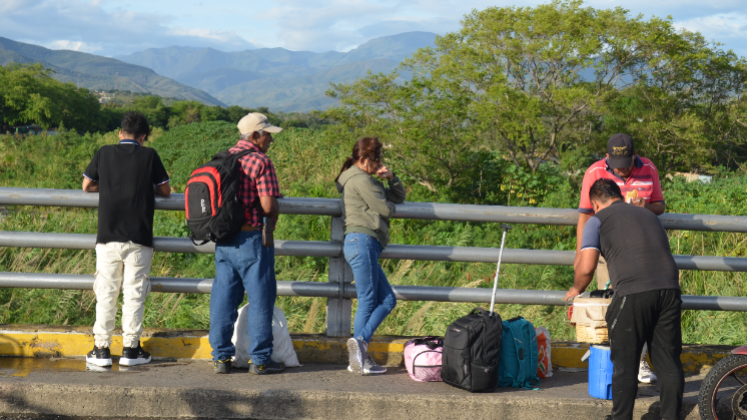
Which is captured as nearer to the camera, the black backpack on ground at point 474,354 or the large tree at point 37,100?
the black backpack on ground at point 474,354

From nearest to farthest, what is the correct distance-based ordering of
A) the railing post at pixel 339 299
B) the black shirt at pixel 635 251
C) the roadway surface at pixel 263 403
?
1. the black shirt at pixel 635 251
2. the roadway surface at pixel 263 403
3. the railing post at pixel 339 299

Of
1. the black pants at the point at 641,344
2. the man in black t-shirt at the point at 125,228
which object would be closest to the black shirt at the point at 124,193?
the man in black t-shirt at the point at 125,228

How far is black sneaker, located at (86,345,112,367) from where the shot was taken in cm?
414

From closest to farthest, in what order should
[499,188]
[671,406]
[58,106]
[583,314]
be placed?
[671,406]
[583,314]
[499,188]
[58,106]

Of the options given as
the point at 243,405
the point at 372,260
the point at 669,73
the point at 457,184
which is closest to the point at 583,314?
the point at 372,260

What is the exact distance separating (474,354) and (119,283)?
2.35 m

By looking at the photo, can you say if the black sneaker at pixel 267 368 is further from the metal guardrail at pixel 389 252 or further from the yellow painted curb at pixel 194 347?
the metal guardrail at pixel 389 252

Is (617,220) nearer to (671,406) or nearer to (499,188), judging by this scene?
(671,406)

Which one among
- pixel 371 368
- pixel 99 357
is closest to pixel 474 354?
pixel 371 368

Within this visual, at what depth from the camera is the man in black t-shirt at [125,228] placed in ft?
13.5

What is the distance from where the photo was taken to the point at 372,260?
4.23m

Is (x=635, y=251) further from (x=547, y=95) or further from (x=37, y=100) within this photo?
(x=37, y=100)

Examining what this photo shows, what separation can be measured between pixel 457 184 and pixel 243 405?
45.8 feet

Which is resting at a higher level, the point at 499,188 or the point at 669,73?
the point at 669,73
